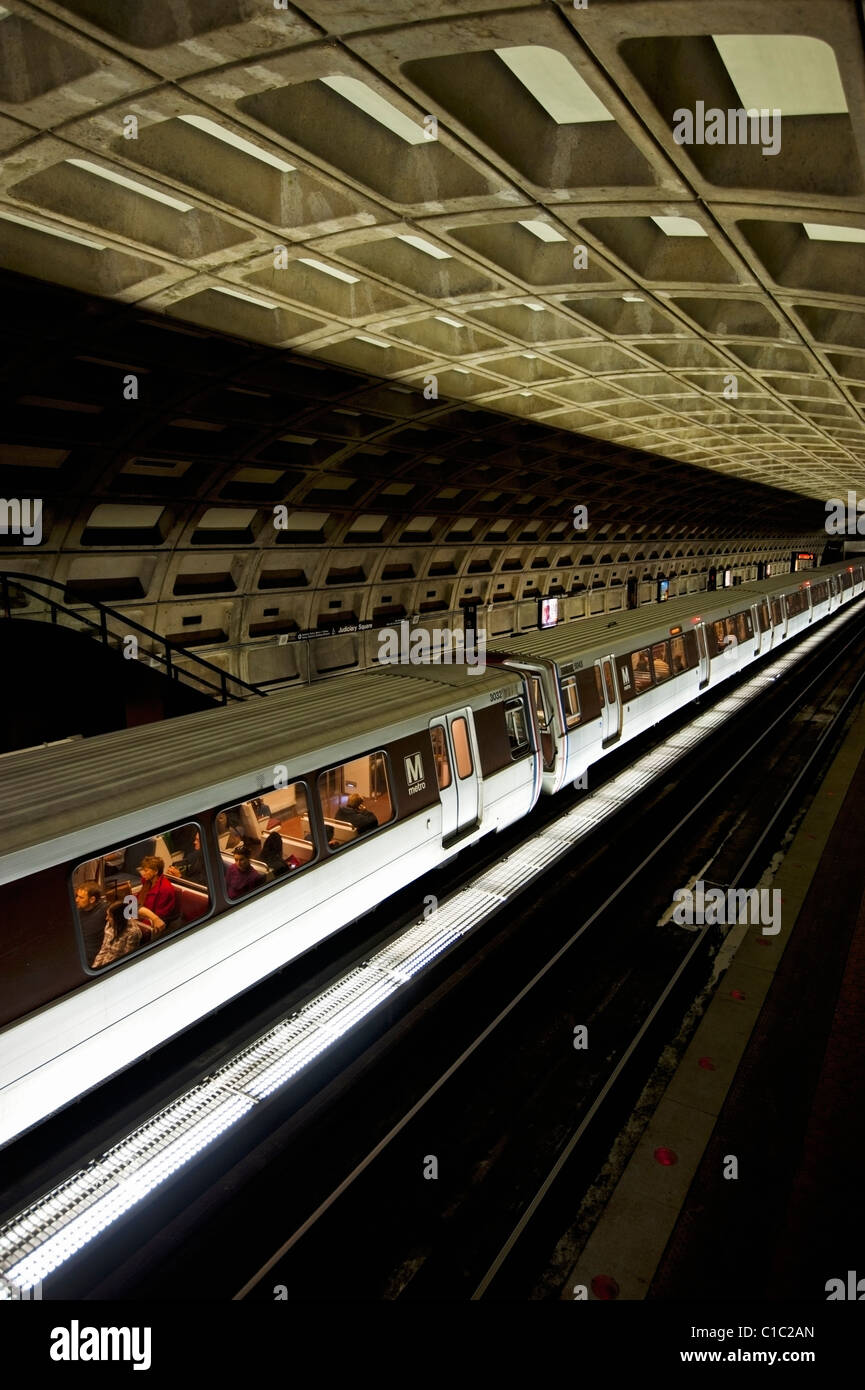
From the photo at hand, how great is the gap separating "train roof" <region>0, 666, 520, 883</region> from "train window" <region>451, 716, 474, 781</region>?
0.31 meters

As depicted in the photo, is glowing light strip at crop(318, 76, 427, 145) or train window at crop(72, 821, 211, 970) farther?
glowing light strip at crop(318, 76, 427, 145)

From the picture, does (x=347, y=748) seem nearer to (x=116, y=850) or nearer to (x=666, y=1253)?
(x=116, y=850)

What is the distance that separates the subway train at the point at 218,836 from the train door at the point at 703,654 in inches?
316

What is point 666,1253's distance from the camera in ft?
16.4

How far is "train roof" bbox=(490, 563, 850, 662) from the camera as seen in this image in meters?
13.0

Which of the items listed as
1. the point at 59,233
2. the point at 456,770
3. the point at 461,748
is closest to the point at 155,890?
the point at 456,770

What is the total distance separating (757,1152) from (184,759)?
540 cm

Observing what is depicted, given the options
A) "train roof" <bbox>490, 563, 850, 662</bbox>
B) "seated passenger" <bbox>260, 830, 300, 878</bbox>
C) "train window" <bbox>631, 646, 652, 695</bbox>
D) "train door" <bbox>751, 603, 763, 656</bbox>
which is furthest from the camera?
"train door" <bbox>751, 603, 763, 656</bbox>

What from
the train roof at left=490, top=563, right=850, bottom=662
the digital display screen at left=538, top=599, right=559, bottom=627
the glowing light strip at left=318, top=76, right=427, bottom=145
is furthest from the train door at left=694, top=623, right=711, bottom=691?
the glowing light strip at left=318, top=76, right=427, bottom=145

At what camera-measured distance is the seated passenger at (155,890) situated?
5855 mm

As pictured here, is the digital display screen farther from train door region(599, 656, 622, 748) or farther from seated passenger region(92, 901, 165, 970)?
seated passenger region(92, 901, 165, 970)

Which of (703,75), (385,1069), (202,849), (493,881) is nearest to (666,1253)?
(385,1069)

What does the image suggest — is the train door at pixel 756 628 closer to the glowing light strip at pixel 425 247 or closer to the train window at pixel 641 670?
the train window at pixel 641 670

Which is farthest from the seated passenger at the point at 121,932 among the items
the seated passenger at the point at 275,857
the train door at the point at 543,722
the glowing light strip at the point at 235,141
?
the train door at the point at 543,722
